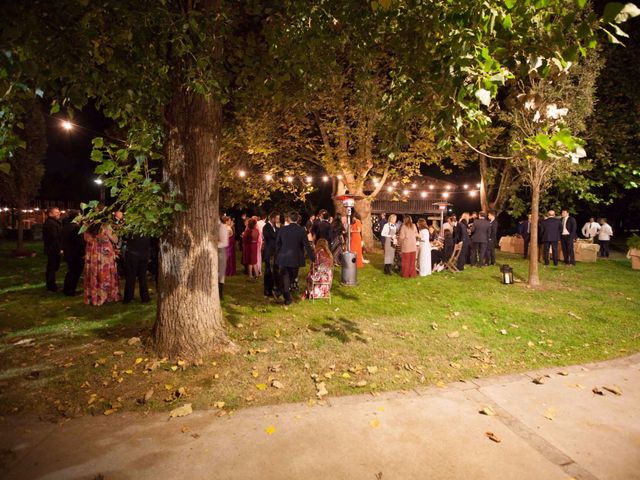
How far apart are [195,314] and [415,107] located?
3955 millimetres

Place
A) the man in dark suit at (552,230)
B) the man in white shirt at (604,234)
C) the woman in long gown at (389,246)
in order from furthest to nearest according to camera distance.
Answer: the man in white shirt at (604,234) → the man in dark suit at (552,230) → the woman in long gown at (389,246)

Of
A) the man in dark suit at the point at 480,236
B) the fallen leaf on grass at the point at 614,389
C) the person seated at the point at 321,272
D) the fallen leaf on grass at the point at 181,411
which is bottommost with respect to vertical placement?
the fallen leaf on grass at the point at 614,389

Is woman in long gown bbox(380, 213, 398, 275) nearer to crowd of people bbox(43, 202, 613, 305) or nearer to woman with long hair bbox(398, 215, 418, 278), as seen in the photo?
crowd of people bbox(43, 202, 613, 305)

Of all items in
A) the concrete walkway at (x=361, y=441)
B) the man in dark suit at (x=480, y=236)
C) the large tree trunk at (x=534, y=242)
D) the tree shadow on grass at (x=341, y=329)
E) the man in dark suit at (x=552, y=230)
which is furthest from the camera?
the man in dark suit at (x=552, y=230)

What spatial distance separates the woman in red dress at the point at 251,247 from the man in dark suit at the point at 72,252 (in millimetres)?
4324

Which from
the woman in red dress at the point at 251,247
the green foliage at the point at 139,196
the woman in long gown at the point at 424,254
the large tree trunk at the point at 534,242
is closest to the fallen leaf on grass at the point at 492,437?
the green foliage at the point at 139,196

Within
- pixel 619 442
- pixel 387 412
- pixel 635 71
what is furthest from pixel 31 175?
pixel 635 71

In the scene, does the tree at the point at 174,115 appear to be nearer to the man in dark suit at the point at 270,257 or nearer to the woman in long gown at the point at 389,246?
the man in dark suit at the point at 270,257

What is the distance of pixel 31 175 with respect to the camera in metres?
18.8

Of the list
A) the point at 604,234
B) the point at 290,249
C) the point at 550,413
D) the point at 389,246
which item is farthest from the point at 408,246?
the point at 604,234

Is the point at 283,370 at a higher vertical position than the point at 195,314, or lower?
lower

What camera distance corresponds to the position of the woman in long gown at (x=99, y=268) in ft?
28.1

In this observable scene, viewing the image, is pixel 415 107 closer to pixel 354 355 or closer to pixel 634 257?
pixel 354 355

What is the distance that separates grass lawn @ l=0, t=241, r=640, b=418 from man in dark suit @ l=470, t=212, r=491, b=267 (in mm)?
3392
